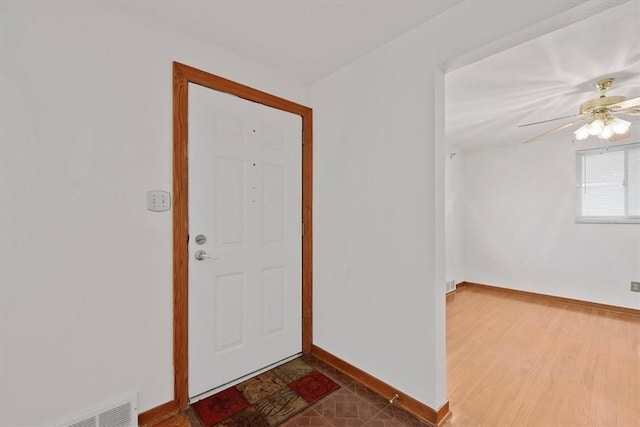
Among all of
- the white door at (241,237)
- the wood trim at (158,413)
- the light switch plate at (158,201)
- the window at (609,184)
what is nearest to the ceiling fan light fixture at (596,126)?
the window at (609,184)

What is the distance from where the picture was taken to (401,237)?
1.80 meters

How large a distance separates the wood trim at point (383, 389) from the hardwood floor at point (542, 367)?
104 mm

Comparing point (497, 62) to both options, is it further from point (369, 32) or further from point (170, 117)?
point (170, 117)

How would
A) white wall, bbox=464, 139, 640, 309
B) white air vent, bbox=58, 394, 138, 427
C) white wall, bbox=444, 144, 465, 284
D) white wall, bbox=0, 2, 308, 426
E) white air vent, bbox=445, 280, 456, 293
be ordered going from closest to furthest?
white wall, bbox=0, 2, 308, 426
white air vent, bbox=58, 394, 138, 427
white wall, bbox=464, 139, 640, 309
white air vent, bbox=445, 280, 456, 293
white wall, bbox=444, 144, 465, 284

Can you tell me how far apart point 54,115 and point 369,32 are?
5.93 ft

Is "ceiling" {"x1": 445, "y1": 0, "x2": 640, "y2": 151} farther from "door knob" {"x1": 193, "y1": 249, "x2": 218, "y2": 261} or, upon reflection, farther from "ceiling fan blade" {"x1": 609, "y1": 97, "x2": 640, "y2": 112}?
"door knob" {"x1": 193, "y1": 249, "x2": 218, "y2": 261}

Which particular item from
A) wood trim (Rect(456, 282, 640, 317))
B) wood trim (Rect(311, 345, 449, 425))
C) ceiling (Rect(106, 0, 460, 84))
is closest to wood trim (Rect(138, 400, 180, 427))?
wood trim (Rect(311, 345, 449, 425))

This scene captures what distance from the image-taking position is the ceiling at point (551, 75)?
5.62 ft

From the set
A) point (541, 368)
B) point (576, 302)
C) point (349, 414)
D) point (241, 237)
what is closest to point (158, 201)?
point (241, 237)

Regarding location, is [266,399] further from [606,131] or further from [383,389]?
[606,131]

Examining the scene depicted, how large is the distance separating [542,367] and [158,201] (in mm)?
3106

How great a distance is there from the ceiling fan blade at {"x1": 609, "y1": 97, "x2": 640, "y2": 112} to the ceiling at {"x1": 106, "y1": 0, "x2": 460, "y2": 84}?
5.92ft

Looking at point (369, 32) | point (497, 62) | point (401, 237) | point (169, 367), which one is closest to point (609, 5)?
point (497, 62)

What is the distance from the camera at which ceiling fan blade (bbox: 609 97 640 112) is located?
6.87 feet
